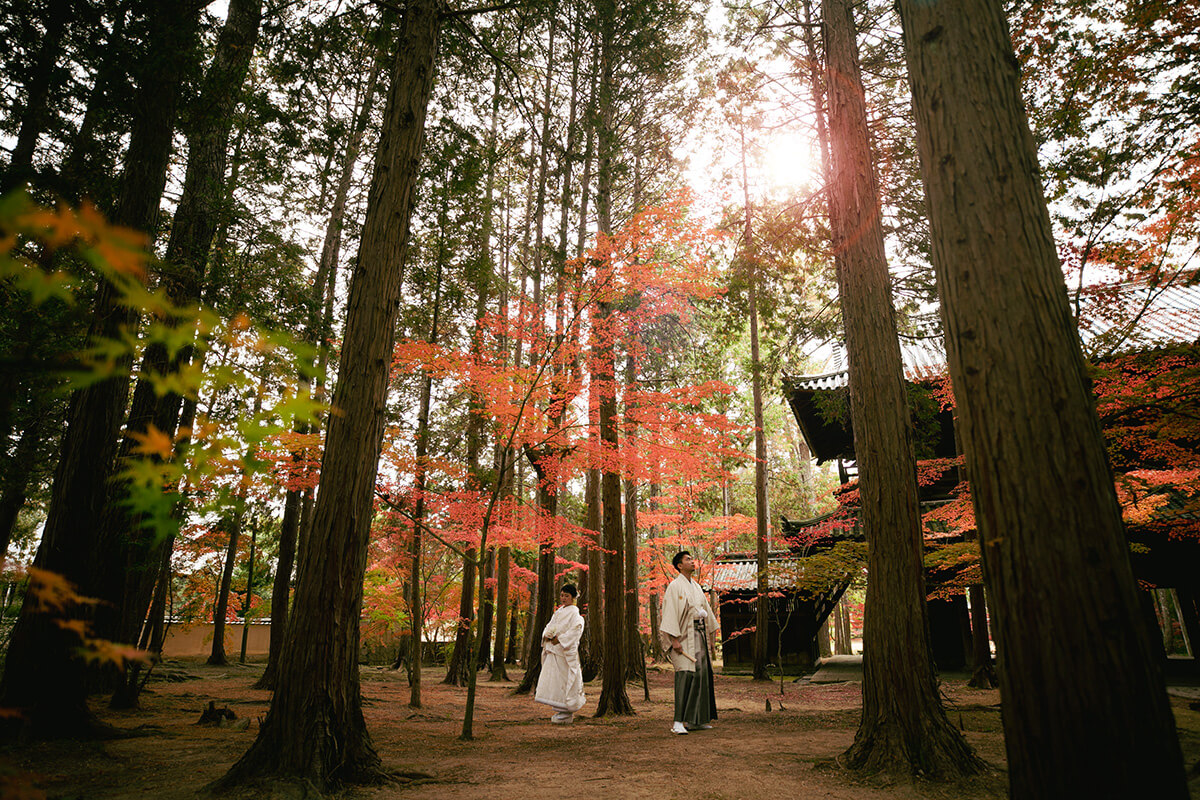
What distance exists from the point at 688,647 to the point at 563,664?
202 centimetres

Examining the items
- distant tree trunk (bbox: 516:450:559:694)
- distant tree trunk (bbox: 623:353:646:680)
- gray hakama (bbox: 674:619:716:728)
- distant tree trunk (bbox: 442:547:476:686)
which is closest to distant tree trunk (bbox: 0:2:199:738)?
gray hakama (bbox: 674:619:716:728)

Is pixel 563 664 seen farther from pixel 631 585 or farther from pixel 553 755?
pixel 631 585

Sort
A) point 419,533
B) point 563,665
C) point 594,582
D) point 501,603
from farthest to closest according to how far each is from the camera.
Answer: point 501,603 → point 594,582 → point 419,533 → point 563,665

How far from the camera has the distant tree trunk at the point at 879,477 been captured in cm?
390

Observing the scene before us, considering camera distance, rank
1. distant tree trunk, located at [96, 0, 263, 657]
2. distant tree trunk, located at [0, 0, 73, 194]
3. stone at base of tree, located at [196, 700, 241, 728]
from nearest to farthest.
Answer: distant tree trunk, located at [0, 0, 73, 194]
distant tree trunk, located at [96, 0, 263, 657]
stone at base of tree, located at [196, 700, 241, 728]

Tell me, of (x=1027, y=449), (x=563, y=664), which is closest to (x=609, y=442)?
(x=563, y=664)

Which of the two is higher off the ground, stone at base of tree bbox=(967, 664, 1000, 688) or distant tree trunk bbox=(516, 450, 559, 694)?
distant tree trunk bbox=(516, 450, 559, 694)

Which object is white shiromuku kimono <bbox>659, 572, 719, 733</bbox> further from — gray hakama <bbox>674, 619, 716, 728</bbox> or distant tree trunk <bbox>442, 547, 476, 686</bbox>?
distant tree trunk <bbox>442, 547, 476, 686</bbox>

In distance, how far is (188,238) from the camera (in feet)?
22.4

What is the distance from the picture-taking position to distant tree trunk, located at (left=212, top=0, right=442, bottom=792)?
3.57 metres

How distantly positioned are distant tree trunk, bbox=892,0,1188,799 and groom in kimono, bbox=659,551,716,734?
15.7 feet

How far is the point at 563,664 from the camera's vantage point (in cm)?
749

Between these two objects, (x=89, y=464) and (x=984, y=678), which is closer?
(x=89, y=464)

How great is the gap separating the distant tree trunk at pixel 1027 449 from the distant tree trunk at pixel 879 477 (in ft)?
8.31
